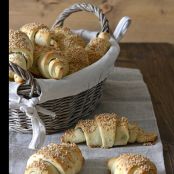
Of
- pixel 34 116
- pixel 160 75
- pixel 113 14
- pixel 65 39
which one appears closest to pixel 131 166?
pixel 34 116

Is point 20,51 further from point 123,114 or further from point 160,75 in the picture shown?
point 160,75

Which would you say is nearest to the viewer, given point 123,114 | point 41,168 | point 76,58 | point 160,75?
point 41,168

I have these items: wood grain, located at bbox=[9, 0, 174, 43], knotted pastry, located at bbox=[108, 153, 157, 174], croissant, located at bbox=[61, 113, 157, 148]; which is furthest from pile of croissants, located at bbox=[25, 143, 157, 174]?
wood grain, located at bbox=[9, 0, 174, 43]

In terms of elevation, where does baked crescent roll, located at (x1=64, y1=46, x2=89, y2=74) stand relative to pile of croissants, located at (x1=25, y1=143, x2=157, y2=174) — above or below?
above

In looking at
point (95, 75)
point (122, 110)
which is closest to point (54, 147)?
point (95, 75)

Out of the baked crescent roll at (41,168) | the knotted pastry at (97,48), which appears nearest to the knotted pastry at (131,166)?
the baked crescent roll at (41,168)

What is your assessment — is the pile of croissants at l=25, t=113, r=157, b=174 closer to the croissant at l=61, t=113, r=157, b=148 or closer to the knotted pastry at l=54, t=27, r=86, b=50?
the croissant at l=61, t=113, r=157, b=148
